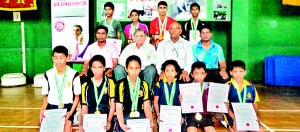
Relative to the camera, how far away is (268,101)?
5.21 m

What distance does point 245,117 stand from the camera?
311cm

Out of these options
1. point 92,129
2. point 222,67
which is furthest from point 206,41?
point 92,129

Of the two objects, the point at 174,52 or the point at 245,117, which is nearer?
the point at 245,117

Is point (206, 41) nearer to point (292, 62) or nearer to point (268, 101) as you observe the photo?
point (268, 101)

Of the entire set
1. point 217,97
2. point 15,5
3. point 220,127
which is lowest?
point 220,127

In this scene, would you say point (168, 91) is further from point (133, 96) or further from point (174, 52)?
point (174, 52)

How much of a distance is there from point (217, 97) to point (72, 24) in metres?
4.01

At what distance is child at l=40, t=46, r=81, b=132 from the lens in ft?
10.9

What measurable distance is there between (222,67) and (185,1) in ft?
9.07

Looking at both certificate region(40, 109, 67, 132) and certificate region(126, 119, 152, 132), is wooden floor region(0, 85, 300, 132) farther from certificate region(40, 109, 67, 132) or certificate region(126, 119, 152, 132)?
certificate region(126, 119, 152, 132)

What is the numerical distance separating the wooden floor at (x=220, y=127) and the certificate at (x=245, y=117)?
62 centimetres

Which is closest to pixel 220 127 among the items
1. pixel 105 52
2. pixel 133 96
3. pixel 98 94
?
pixel 133 96

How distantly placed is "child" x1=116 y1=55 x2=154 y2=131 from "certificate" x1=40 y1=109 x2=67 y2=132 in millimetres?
472

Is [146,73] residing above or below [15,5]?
below
